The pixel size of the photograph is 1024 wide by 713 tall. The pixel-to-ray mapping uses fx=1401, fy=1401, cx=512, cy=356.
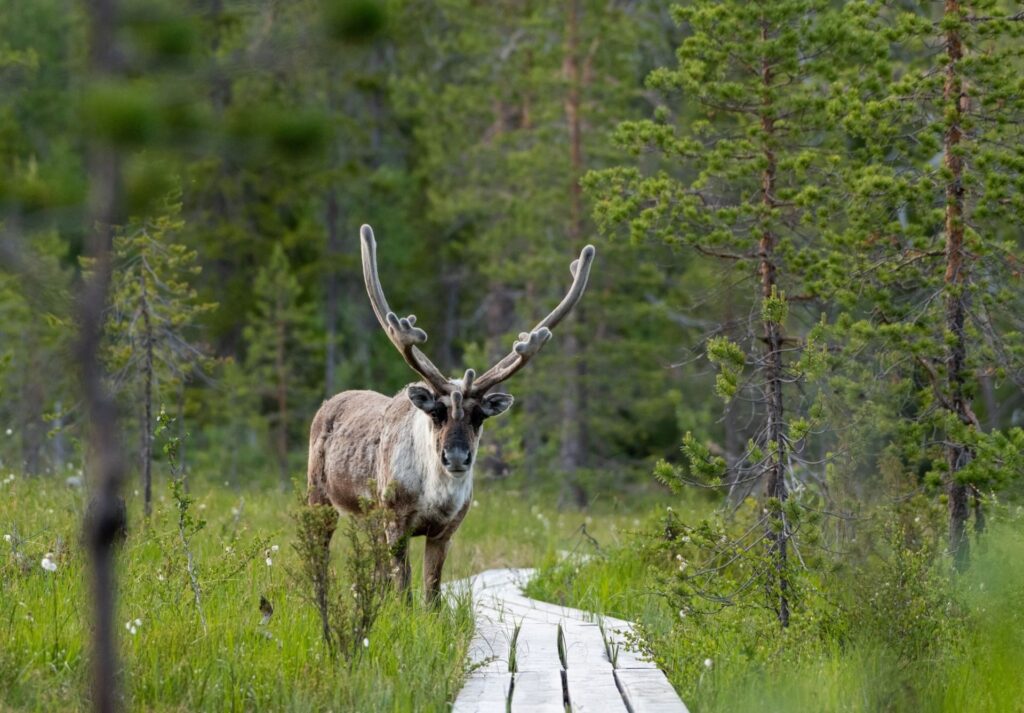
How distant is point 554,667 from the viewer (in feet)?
27.2

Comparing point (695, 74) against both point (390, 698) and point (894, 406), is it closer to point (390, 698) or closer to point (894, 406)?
point (894, 406)

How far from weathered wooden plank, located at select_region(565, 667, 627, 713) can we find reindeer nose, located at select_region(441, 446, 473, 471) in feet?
5.30

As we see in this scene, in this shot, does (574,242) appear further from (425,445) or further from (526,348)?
(425,445)

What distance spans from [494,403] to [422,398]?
0.50 m

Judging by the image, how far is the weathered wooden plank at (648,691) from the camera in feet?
23.9

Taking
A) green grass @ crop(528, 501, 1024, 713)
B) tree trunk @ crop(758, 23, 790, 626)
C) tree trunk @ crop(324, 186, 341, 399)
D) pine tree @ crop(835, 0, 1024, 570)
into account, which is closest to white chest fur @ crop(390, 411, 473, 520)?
green grass @ crop(528, 501, 1024, 713)

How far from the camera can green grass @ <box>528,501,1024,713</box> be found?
7207 millimetres

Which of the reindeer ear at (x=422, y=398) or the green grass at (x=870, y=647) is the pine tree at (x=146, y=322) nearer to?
the reindeer ear at (x=422, y=398)

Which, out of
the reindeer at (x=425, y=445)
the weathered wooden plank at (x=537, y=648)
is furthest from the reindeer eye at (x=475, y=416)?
the weathered wooden plank at (x=537, y=648)

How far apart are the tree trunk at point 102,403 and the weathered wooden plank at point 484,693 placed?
242 cm

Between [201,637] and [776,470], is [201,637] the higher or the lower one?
the lower one

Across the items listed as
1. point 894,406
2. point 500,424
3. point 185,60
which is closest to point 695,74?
point 894,406

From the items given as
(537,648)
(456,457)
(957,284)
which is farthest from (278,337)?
(537,648)

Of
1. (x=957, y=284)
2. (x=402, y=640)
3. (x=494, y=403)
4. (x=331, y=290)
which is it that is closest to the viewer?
(x=402, y=640)
